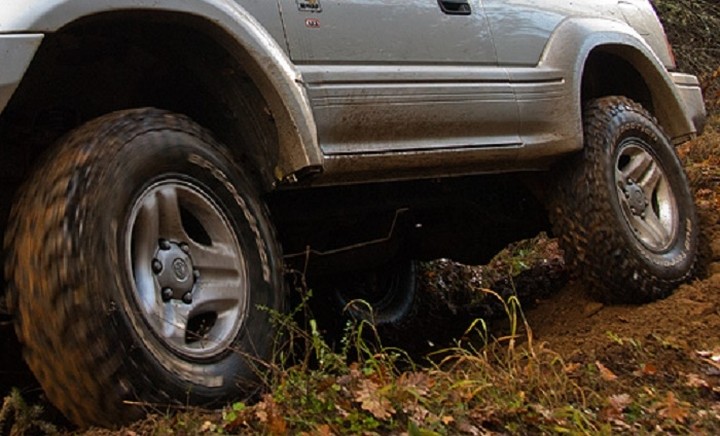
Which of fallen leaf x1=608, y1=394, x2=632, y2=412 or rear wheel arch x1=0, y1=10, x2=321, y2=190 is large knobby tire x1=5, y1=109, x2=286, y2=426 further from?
fallen leaf x1=608, y1=394, x2=632, y2=412

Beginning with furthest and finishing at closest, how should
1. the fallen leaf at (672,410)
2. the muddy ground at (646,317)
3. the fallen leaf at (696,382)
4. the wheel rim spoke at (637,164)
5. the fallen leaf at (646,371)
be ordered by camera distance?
the wheel rim spoke at (637,164), the muddy ground at (646,317), the fallen leaf at (646,371), the fallen leaf at (696,382), the fallen leaf at (672,410)

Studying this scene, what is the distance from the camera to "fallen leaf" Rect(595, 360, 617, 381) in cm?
376

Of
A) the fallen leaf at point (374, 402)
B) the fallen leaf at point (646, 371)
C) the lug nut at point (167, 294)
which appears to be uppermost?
the lug nut at point (167, 294)

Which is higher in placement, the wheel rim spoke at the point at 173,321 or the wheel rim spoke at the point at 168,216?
the wheel rim spoke at the point at 168,216

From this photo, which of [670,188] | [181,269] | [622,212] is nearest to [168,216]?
[181,269]

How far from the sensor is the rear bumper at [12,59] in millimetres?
2955

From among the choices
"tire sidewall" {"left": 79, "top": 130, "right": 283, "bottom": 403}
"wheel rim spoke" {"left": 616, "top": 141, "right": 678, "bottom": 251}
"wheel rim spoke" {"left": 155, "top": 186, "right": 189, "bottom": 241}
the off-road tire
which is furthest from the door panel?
the off-road tire

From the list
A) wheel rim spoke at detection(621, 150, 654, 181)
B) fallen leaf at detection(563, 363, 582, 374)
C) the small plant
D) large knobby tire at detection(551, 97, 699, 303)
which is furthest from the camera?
wheel rim spoke at detection(621, 150, 654, 181)

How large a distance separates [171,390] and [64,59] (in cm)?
120

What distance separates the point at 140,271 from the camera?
3197mm

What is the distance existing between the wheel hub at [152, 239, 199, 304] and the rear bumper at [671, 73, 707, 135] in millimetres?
3576

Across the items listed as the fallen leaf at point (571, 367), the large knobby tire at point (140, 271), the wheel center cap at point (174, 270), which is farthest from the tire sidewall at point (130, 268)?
the fallen leaf at point (571, 367)

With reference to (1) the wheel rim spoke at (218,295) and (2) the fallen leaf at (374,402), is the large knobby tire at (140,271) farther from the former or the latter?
(2) the fallen leaf at (374,402)

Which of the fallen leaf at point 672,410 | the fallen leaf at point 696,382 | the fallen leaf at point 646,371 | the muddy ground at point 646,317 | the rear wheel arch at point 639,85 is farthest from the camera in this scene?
the rear wheel arch at point 639,85
